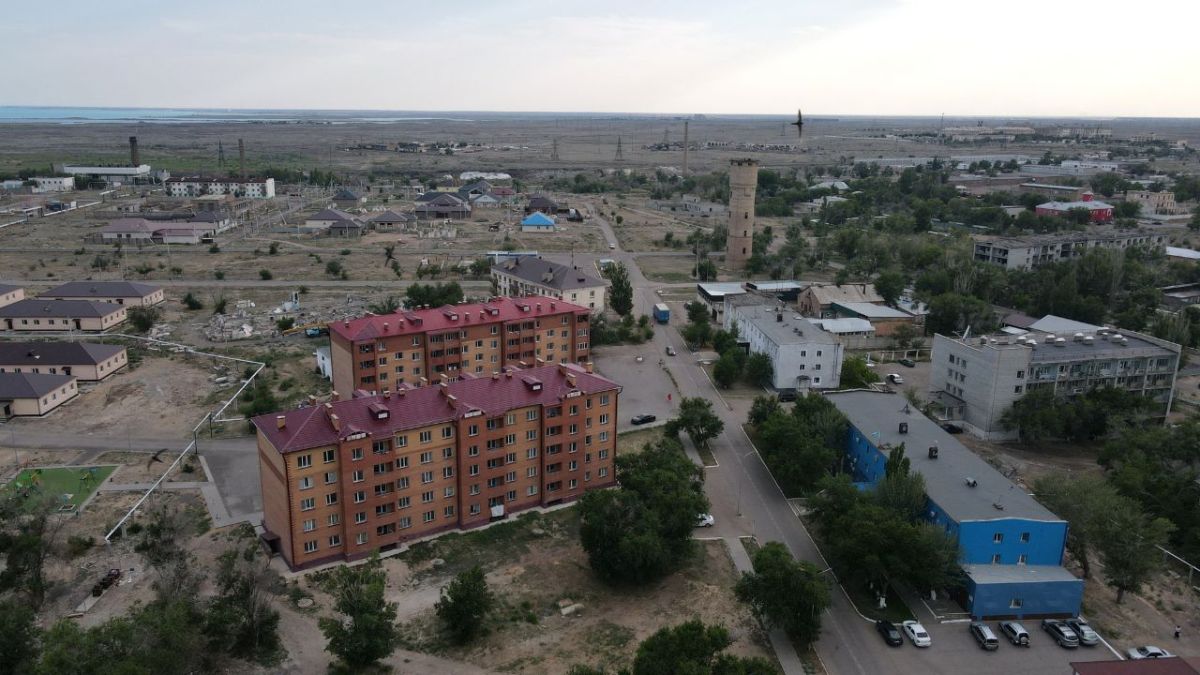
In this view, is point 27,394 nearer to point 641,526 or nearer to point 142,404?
point 142,404

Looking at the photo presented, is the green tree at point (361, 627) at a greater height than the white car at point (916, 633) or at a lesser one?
greater

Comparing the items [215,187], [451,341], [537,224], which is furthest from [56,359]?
[215,187]

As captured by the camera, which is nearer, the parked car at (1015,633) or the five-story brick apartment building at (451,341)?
the parked car at (1015,633)

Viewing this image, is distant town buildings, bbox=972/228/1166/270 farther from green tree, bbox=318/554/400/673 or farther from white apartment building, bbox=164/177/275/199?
white apartment building, bbox=164/177/275/199

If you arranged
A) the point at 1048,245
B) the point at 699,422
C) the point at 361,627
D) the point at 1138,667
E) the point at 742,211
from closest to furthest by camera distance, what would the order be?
the point at 1138,667 → the point at 361,627 → the point at 699,422 → the point at 1048,245 → the point at 742,211

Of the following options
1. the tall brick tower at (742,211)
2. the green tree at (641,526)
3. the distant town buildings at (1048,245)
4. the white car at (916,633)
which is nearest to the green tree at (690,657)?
the green tree at (641,526)

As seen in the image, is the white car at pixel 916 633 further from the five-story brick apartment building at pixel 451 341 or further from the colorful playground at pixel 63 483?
the colorful playground at pixel 63 483

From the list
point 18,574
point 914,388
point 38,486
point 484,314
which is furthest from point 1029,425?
point 38,486
